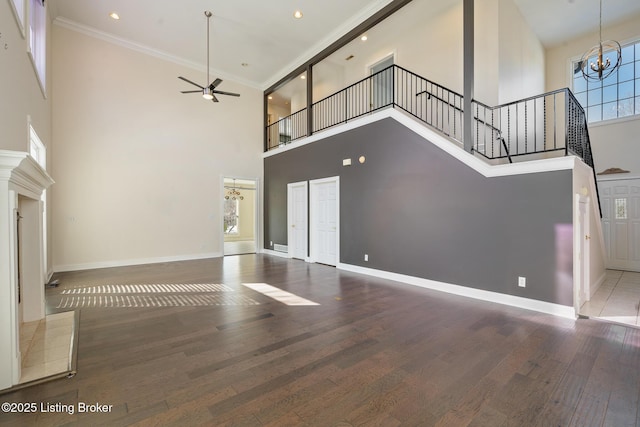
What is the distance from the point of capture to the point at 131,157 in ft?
22.7

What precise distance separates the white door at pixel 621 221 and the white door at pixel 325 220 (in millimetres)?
6237

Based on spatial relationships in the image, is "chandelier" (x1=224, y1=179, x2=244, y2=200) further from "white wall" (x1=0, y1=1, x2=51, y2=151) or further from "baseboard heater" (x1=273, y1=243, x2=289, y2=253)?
"white wall" (x1=0, y1=1, x2=51, y2=151)

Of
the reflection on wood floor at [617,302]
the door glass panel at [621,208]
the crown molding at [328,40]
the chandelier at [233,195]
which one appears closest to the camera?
the reflection on wood floor at [617,302]

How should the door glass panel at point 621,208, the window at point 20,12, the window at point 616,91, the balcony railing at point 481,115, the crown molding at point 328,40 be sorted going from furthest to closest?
the window at point 616,91
the door glass panel at point 621,208
the crown molding at point 328,40
the balcony railing at point 481,115
the window at point 20,12

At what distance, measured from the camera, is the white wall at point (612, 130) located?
6254mm

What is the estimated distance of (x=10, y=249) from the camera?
196cm

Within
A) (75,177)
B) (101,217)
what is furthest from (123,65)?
(101,217)

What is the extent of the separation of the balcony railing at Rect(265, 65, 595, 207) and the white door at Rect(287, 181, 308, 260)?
216 cm

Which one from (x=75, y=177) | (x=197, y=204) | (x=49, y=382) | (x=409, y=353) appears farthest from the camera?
(x=197, y=204)

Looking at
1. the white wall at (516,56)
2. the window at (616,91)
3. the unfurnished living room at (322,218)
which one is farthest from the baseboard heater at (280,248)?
the window at (616,91)

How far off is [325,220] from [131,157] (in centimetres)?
502

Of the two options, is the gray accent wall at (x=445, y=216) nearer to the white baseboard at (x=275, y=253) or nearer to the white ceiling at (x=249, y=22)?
the white baseboard at (x=275, y=253)

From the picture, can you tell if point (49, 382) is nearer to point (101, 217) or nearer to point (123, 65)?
point (101, 217)

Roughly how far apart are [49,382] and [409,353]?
2828mm
